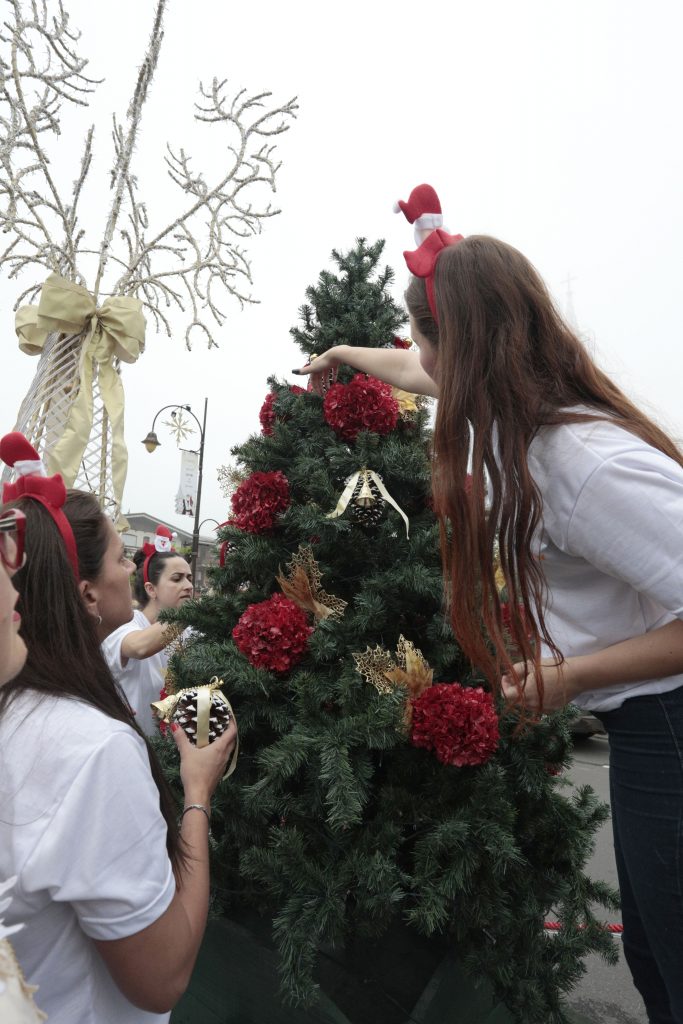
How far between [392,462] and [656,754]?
1.03 meters

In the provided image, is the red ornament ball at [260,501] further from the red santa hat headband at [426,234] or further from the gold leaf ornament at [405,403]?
the red santa hat headband at [426,234]

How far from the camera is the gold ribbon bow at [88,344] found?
2.46m

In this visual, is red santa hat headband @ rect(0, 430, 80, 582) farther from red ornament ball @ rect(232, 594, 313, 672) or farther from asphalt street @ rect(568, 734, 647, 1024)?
asphalt street @ rect(568, 734, 647, 1024)

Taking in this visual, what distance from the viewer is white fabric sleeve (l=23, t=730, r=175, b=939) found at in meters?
1.03

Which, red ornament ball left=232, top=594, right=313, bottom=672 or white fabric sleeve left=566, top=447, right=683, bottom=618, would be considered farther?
red ornament ball left=232, top=594, right=313, bottom=672

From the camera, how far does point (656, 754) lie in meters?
1.21

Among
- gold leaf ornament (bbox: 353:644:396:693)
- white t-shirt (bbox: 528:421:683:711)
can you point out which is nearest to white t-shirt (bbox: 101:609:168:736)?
gold leaf ornament (bbox: 353:644:396:693)

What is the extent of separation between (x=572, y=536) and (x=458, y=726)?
1.92 ft

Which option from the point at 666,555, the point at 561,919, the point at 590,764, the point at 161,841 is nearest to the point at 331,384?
the point at 666,555

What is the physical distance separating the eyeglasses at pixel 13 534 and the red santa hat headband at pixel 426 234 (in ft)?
3.00

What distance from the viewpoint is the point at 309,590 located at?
1.89 m

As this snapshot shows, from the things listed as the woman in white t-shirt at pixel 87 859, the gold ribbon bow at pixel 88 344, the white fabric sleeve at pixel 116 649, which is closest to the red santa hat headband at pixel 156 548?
the white fabric sleeve at pixel 116 649

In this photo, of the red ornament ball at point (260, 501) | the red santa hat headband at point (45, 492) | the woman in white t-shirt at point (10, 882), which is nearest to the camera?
the woman in white t-shirt at point (10, 882)

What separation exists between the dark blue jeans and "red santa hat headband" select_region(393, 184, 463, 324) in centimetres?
89
